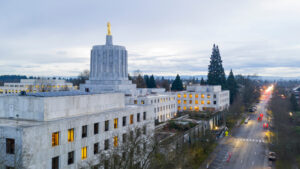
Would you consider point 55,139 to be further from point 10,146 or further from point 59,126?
point 10,146

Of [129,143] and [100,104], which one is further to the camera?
[100,104]

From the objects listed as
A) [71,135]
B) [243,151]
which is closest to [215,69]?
[243,151]

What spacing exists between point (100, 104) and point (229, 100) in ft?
317

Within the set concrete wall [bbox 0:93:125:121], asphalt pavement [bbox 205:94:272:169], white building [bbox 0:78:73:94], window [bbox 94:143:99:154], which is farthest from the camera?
white building [bbox 0:78:73:94]

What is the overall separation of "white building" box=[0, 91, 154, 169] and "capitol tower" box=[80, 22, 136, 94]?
131ft

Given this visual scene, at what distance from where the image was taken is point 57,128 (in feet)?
84.1

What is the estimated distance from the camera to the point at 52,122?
2562 cm

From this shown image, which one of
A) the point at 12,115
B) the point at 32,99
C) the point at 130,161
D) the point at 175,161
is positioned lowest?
the point at 175,161

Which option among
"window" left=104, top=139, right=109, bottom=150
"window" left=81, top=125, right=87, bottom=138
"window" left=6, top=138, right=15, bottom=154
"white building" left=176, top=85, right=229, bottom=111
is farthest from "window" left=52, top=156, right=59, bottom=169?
"white building" left=176, top=85, right=229, bottom=111

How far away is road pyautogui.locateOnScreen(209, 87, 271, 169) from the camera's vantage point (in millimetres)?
43103

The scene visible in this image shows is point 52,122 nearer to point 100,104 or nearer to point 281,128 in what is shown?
point 100,104

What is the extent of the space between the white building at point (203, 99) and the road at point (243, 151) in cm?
2846

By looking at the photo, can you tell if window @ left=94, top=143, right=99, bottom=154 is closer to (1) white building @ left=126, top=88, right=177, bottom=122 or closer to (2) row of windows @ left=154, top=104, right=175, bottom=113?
(1) white building @ left=126, top=88, right=177, bottom=122

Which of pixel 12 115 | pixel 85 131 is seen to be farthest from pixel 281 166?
pixel 12 115
